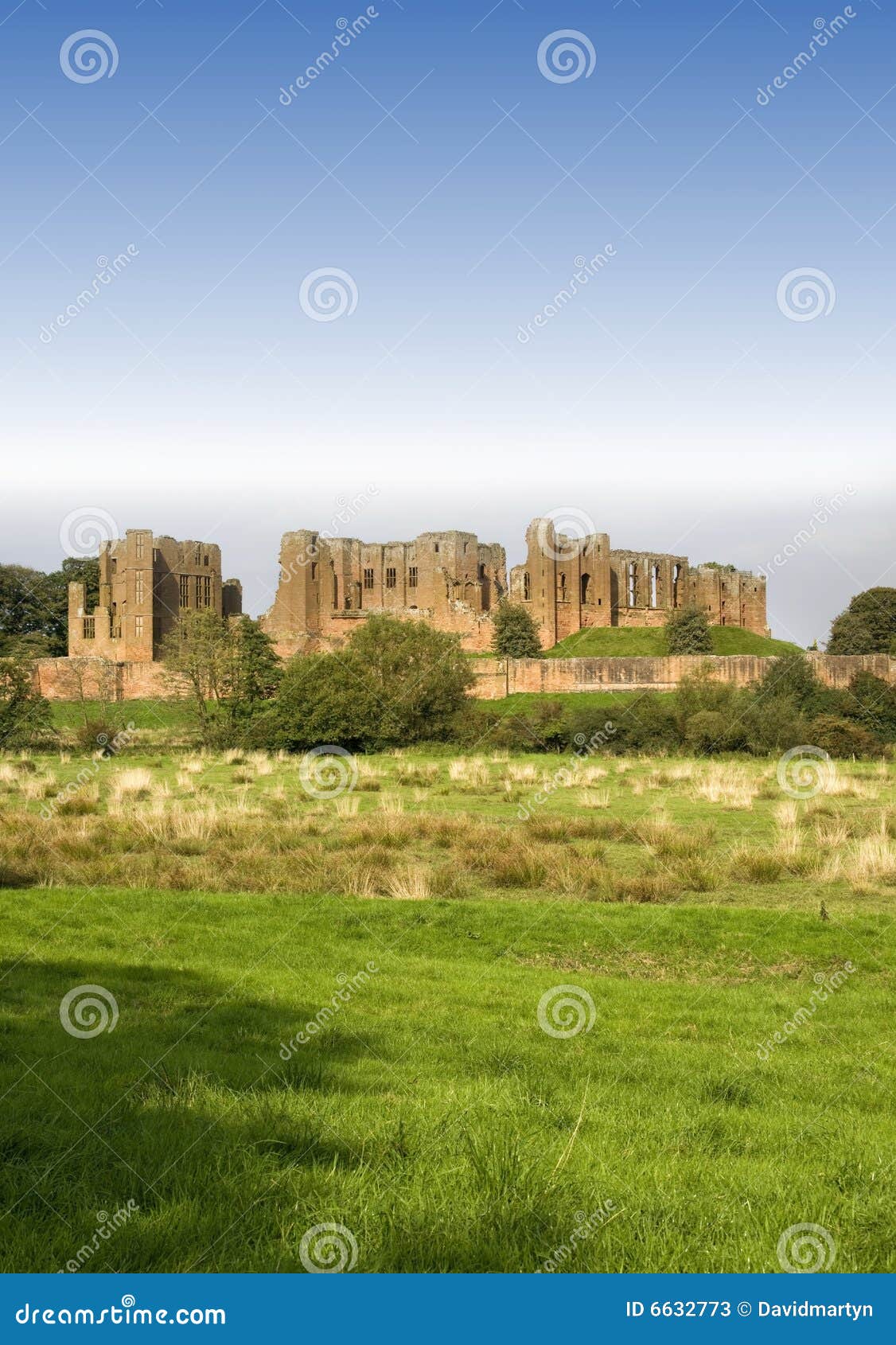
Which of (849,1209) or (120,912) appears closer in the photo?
(849,1209)

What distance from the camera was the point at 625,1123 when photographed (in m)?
5.29

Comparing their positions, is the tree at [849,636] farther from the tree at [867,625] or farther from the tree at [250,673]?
the tree at [250,673]

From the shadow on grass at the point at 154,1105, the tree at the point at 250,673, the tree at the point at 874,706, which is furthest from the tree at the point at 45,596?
the shadow on grass at the point at 154,1105

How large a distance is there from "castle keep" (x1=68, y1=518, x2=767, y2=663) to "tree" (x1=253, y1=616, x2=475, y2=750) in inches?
769

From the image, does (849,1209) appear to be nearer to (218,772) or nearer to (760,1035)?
(760,1035)

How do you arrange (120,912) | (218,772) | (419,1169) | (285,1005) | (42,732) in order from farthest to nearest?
(42,732)
(218,772)
(120,912)
(285,1005)
(419,1169)

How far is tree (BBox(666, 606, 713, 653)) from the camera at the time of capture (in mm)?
61781

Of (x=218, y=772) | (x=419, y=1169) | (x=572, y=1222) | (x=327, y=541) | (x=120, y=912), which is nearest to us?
(x=572, y=1222)

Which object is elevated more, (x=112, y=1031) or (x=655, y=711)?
(x=655, y=711)

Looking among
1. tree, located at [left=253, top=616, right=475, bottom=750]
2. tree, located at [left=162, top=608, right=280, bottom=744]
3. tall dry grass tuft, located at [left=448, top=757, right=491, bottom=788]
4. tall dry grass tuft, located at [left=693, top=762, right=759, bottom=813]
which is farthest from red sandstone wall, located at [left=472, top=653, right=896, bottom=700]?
tall dry grass tuft, located at [left=693, top=762, right=759, bottom=813]

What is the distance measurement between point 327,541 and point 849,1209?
74.3 meters

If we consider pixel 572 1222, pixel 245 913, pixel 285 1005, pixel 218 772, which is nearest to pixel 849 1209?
pixel 572 1222

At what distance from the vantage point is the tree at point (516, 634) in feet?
213

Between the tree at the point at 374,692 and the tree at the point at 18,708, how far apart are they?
6.62 metres
